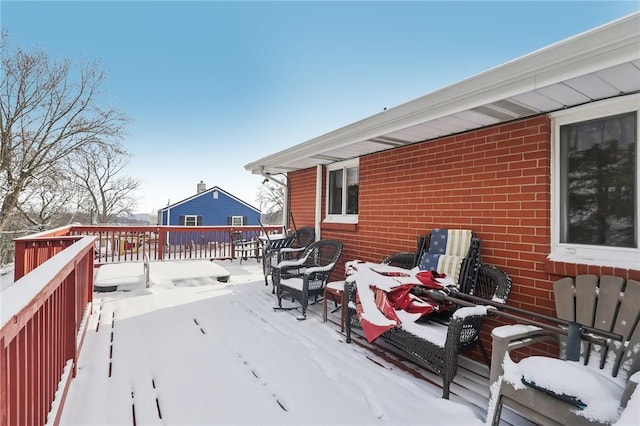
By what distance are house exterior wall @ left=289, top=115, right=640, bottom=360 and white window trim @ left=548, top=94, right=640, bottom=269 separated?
47 millimetres

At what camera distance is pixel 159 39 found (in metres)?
7.96

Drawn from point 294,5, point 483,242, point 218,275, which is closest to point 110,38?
point 294,5

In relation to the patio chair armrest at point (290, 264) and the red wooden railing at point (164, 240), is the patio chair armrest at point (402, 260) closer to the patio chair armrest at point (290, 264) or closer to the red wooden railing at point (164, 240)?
the patio chair armrest at point (290, 264)

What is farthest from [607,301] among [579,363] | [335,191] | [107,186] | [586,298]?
[107,186]

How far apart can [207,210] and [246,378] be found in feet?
62.6

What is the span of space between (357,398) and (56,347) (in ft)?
6.81

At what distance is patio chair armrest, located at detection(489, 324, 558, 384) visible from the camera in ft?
6.42

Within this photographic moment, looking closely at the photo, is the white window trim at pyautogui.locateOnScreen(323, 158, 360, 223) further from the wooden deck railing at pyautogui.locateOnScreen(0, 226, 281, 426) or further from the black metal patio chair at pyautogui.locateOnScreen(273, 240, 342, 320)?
the wooden deck railing at pyautogui.locateOnScreen(0, 226, 281, 426)

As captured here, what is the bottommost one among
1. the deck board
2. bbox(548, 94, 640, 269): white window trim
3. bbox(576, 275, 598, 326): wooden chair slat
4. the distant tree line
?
the deck board

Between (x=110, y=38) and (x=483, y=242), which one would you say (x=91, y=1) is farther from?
(x=483, y=242)

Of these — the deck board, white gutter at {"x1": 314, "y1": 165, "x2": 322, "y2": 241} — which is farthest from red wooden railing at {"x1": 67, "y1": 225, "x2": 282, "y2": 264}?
the deck board

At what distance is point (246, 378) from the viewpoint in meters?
2.55

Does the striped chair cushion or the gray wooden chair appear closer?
the gray wooden chair

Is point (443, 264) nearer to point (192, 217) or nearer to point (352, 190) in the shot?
point (352, 190)
